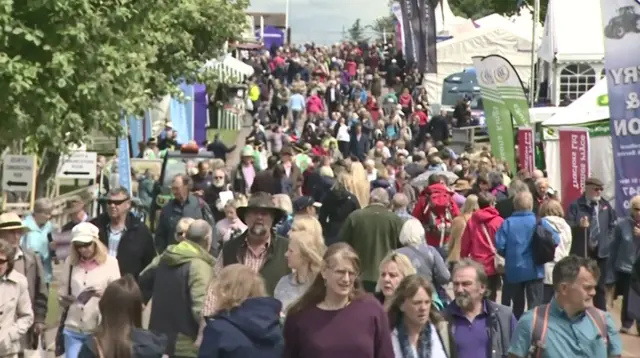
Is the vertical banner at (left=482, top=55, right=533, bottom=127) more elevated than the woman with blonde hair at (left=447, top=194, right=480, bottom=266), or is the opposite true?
the vertical banner at (left=482, top=55, right=533, bottom=127)

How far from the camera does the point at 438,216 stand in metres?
15.8

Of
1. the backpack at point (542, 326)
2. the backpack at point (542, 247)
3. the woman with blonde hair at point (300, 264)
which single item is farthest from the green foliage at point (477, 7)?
the backpack at point (542, 326)

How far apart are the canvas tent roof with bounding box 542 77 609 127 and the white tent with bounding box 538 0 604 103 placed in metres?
9.63

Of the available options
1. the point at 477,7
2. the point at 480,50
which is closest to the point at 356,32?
the point at 477,7

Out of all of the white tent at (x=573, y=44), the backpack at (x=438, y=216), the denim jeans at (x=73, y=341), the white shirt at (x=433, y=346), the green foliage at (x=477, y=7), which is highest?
the green foliage at (x=477, y=7)

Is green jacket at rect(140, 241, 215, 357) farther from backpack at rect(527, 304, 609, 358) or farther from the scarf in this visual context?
backpack at rect(527, 304, 609, 358)

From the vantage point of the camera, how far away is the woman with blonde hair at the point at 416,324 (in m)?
7.48

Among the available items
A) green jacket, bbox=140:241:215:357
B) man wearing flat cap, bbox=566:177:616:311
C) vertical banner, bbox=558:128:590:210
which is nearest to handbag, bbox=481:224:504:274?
man wearing flat cap, bbox=566:177:616:311

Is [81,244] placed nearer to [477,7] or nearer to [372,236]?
[372,236]

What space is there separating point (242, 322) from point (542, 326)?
4.94 ft

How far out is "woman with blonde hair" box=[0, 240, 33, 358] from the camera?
960 centimetres

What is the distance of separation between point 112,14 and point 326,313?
439 inches

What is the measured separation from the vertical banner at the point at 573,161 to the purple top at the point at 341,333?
13.7 m

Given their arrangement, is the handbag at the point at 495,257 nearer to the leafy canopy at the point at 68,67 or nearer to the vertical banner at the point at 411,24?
the leafy canopy at the point at 68,67
